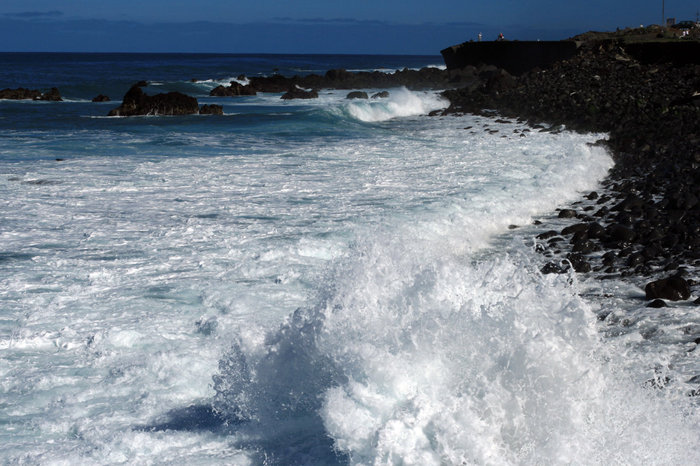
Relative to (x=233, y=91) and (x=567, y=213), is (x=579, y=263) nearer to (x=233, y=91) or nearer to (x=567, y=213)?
(x=567, y=213)

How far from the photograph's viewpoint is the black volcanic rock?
2284 centimetres

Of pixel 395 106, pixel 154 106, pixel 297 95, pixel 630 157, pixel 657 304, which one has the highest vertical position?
pixel 297 95

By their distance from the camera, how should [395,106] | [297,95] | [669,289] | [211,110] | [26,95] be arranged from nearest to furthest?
[669,289]
[211,110]
[395,106]
[26,95]
[297,95]

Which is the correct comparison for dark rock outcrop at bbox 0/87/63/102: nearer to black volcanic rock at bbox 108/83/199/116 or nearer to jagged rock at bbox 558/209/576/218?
black volcanic rock at bbox 108/83/199/116

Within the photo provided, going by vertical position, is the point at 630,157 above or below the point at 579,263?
above

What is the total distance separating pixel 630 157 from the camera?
13.4 metres

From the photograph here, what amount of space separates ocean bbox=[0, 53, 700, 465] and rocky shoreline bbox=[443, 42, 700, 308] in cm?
51

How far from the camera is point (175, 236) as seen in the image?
7.91m

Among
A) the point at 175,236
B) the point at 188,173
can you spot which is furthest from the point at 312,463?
the point at 188,173

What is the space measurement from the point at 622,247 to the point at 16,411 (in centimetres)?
611

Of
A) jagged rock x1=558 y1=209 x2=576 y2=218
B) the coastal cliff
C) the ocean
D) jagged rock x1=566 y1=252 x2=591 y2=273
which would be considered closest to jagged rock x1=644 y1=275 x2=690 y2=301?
the ocean

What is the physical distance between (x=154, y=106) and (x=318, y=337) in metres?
20.2

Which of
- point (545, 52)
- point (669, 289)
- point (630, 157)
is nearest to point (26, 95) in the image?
point (545, 52)

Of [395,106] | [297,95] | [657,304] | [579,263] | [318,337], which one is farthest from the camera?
[297,95]
